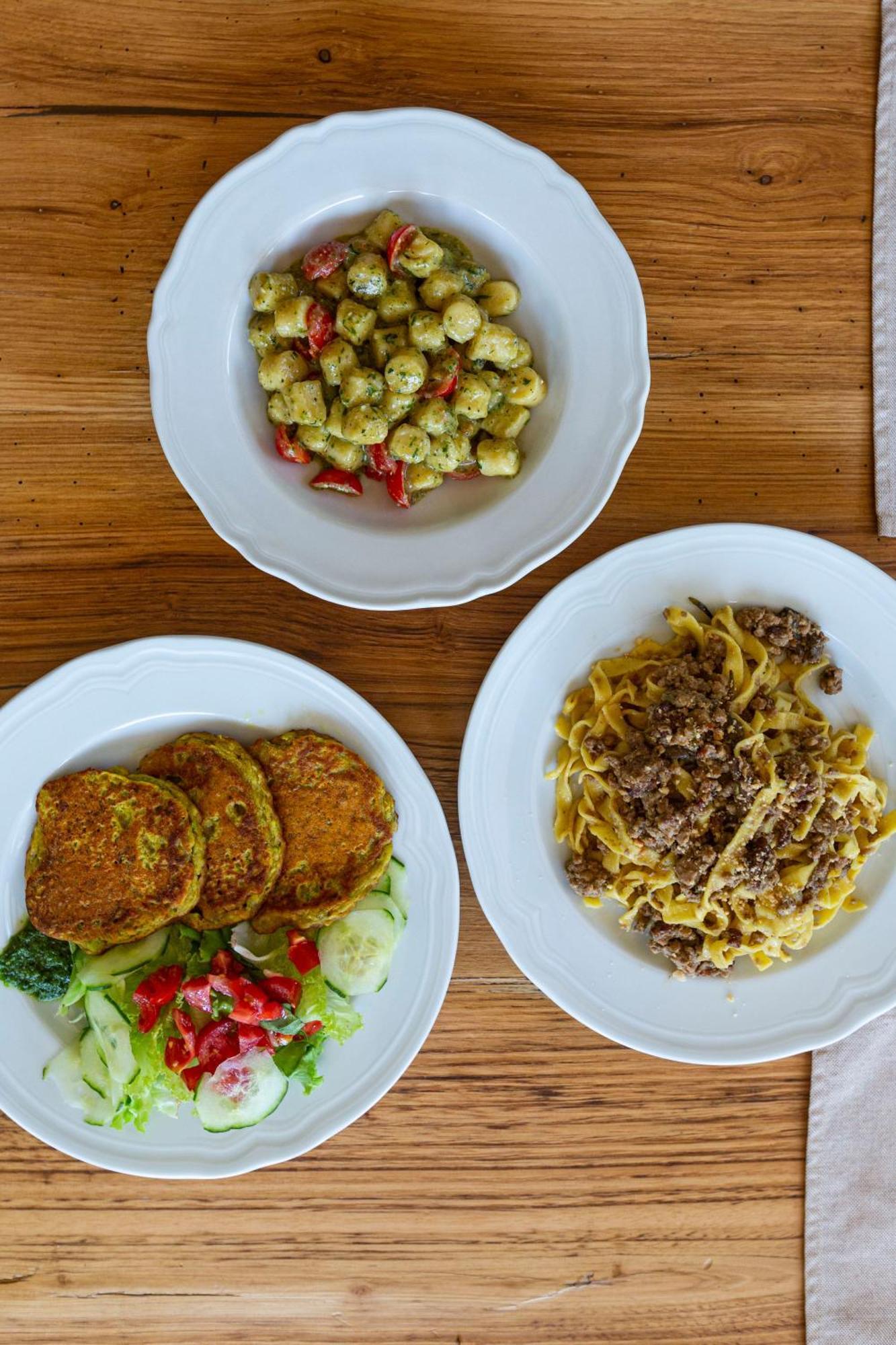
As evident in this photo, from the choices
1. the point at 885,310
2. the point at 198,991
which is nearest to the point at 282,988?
the point at 198,991

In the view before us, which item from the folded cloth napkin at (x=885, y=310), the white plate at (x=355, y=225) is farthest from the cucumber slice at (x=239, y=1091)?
the folded cloth napkin at (x=885, y=310)

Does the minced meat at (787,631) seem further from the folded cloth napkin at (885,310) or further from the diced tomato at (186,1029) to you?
the diced tomato at (186,1029)

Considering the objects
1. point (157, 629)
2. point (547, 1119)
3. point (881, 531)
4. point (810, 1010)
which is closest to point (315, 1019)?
point (547, 1119)

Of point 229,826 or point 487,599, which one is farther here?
point 487,599

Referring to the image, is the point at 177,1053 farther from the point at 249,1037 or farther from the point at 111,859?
the point at 111,859

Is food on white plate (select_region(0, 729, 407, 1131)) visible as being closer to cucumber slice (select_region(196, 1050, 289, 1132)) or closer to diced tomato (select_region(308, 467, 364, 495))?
cucumber slice (select_region(196, 1050, 289, 1132))

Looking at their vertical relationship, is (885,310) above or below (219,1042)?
above

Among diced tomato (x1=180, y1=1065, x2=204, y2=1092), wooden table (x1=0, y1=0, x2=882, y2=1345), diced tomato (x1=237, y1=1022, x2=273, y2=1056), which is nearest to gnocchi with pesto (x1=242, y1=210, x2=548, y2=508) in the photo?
wooden table (x1=0, y1=0, x2=882, y2=1345)

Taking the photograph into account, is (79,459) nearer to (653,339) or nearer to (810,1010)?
(653,339)
